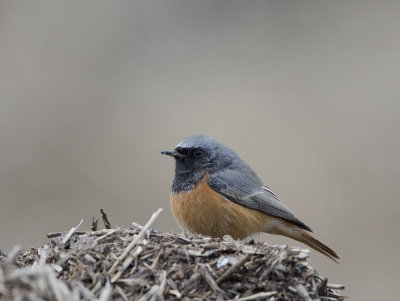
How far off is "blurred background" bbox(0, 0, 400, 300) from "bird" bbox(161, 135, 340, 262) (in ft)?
11.9

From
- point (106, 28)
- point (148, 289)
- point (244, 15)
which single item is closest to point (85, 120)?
point (106, 28)

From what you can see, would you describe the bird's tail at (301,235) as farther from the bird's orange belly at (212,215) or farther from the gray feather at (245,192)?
the bird's orange belly at (212,215)

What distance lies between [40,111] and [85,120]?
4.48 feet

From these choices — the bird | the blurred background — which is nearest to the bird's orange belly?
the bird

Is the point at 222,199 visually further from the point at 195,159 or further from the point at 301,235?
the point at 301,235

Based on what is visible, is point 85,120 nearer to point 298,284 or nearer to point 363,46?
point 363,46

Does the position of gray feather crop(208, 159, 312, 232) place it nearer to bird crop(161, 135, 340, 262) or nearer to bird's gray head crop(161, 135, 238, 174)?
bird crop(161, 135, 340, 262)

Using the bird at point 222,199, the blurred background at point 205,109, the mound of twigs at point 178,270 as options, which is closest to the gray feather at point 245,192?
the bird at point 222,199

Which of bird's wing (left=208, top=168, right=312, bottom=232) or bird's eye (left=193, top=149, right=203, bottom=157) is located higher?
bird's eye (left=193, top=149, right=203, bottom=157)

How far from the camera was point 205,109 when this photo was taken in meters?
15.1

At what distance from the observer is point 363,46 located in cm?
1672

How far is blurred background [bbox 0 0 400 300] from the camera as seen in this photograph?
12.3 metres

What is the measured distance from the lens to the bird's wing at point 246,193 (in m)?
7.26

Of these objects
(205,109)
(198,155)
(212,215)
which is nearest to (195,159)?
(198,155)
